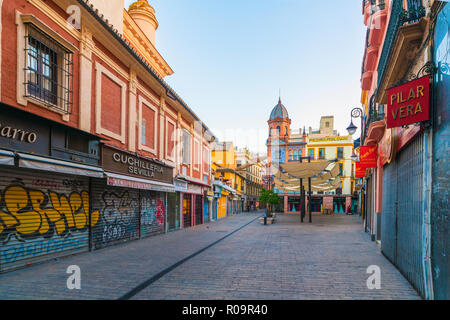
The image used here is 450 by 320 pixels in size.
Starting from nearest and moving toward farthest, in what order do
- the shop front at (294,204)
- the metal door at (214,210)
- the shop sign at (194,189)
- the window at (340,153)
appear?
1. the shop sign at (194,189)
2. the metal door at (214,210)
3. the window at (340,153)
4. the shop front at (294,204)

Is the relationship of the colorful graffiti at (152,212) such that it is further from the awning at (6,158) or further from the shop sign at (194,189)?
the awning at (6,158)

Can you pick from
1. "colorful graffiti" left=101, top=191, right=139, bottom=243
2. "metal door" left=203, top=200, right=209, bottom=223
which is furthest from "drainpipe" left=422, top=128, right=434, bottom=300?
"metal door" left=203, top=200, right=209, bottom=223

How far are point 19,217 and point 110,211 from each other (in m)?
3.80

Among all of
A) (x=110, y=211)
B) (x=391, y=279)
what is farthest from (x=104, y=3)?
(x=391, y=279)

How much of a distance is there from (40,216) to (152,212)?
6862mm

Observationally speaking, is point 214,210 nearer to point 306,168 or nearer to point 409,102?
point 306,168

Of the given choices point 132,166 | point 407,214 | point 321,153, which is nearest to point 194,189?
point 132,166

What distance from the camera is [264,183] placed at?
77.9 meters

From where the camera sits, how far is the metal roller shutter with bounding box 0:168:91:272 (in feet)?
22.7

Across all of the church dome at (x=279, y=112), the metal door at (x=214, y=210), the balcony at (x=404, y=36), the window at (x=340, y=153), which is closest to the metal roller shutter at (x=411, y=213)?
the balcony at (x=404, y=36)

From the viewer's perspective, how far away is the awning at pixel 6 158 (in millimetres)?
6189

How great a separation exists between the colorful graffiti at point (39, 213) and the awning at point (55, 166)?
794 mm

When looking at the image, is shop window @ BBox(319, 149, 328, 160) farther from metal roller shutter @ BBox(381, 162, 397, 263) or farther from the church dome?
metal roller shutter @ BBox(381, 162, 397, 263)
